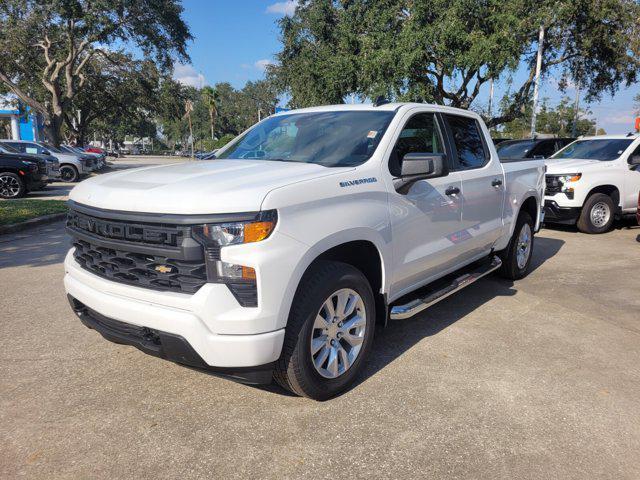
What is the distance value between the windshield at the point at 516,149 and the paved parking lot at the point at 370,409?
25.8 ft

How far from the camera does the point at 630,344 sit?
13.8ft

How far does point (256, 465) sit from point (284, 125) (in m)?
2.82

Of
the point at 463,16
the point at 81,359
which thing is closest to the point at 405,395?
the point at 81,359

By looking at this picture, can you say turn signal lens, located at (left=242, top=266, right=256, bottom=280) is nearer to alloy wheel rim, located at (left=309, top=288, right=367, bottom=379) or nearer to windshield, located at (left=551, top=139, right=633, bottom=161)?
alloy wheel rim, located at (left=309, top=288, right=367, bottom=379)

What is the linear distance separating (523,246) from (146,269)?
185 inches

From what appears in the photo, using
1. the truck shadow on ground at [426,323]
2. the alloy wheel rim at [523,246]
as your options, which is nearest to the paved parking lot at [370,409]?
the truck shadow on ground at [426,323]

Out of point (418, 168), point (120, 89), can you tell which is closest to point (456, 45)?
point (418, 168)

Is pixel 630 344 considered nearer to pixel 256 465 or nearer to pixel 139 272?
pixel 256 465

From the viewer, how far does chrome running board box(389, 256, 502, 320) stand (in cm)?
358

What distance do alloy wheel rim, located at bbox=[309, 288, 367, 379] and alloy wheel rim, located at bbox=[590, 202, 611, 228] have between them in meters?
7.68

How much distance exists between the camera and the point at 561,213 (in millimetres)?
9273

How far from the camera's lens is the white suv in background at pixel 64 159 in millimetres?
19766

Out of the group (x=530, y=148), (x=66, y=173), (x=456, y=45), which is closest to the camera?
(x=530, y=148)

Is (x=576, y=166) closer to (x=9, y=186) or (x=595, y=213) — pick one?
(x=595, y=213)
